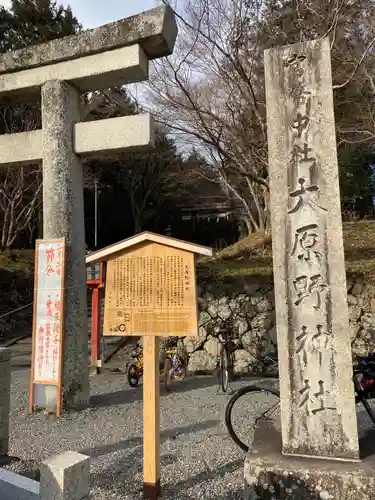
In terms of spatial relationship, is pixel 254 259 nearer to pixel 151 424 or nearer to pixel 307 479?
pixel 151 424

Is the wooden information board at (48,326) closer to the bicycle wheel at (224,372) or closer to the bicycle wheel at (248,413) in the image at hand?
the bicycle wheel at (248,413)

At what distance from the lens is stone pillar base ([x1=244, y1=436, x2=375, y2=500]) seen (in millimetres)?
2287

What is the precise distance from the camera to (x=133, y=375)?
653cm

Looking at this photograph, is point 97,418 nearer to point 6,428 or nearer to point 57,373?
point 57,373

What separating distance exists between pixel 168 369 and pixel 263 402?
1759 millimetres

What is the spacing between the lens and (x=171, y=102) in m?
10.2

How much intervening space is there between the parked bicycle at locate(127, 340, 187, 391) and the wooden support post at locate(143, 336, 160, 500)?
129 inches

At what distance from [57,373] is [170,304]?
2.30m

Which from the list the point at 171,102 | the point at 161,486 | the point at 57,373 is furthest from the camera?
the point at 171,102

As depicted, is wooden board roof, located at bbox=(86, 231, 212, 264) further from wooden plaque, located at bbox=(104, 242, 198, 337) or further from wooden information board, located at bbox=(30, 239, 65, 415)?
wooden information board, located at bbox=(30, 239, 65, 415)

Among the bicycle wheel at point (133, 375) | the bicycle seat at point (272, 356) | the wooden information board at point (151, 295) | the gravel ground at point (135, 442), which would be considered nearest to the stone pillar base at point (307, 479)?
the gravel ground at point (135, 442)

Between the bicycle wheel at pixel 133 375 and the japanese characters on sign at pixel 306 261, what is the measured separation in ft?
14.3

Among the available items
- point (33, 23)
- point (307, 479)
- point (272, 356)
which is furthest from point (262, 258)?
point (33, 23)

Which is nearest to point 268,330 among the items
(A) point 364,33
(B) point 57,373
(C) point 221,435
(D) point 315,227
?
(C) point 221,435
